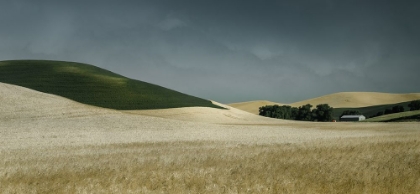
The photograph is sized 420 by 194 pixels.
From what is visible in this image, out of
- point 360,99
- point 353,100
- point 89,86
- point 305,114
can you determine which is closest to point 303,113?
point 305,114

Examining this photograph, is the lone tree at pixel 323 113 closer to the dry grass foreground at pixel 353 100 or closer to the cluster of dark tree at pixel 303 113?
the cluster of dark tree at pixel 303 113

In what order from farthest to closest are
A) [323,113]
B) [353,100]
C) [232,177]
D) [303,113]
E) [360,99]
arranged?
[360,99], [353,100], [303,113], [323,113], [232,177]

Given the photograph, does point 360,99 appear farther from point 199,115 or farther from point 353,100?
point 199,115

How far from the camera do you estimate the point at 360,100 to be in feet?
555

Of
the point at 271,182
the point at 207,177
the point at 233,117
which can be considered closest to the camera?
the point at 271,182

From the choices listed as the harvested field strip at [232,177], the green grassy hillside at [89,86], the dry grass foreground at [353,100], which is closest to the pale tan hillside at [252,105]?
the dry grass foreground at [353,100]

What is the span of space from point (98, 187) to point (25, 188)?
1.25 meters

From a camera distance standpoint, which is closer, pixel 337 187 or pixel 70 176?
pixel 337 187

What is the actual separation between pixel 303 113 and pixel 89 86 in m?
59.9

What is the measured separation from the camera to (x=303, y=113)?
11506cm

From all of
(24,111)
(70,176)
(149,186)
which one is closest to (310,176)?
(149,186)

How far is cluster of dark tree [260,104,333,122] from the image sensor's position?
112375 mm

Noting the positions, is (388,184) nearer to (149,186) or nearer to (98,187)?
(149,186)

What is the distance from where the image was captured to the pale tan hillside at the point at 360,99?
6471 inches
